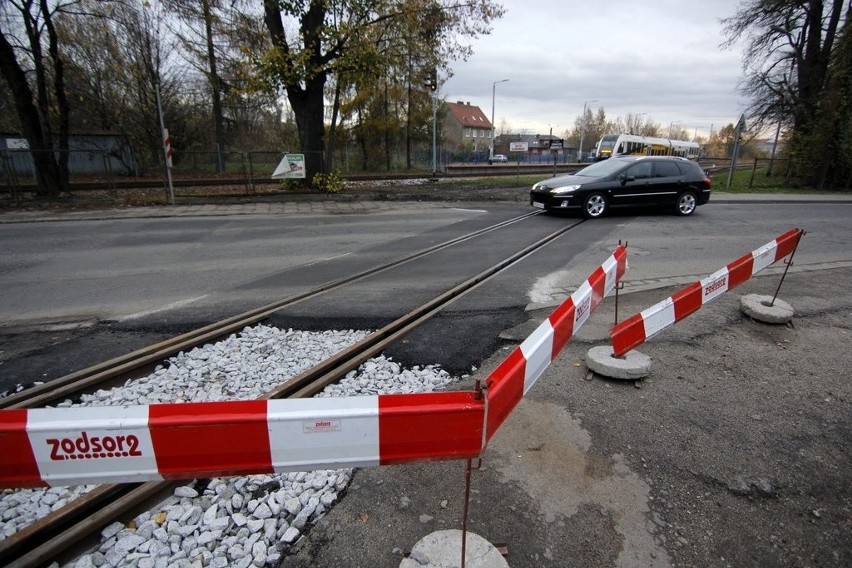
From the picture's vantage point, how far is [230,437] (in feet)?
5.61

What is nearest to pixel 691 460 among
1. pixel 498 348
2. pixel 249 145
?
pixel 498 348

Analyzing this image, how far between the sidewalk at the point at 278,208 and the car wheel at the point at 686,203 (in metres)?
4.44

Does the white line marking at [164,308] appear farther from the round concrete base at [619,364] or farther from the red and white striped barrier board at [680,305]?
the red and white striped barrier board at [680,305]

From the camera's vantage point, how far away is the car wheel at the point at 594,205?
41.0 feet

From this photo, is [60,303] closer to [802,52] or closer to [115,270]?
[115,270]

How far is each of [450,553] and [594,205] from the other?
11.8 metres

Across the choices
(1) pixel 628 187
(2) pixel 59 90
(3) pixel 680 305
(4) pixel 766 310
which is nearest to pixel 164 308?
(3) pixel 680 305

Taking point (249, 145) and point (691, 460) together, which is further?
point (249, 145)

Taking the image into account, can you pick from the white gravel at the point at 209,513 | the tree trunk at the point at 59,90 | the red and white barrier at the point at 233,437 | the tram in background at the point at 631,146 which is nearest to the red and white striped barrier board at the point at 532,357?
the red and white barrier at the point at 233,437

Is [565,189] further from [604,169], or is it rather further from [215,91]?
[215,91]

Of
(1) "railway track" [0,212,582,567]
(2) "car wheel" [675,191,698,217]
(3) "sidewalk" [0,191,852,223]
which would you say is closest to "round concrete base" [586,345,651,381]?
(1) "railway track" [0,212,582,567]

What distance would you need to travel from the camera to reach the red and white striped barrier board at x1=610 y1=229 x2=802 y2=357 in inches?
157

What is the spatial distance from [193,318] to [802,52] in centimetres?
3129

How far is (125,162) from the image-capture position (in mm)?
25125
